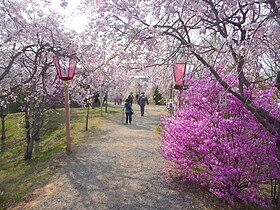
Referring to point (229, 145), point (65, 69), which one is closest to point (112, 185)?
point (229, 145)

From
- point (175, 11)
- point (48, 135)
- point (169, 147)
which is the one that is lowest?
point (48, 135)

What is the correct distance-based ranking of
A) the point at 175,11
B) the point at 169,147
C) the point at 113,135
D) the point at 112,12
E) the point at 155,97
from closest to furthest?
the point at 175,11 < the point at 112,12 < the point at 169,147 < the point at 113,135 < the point at 155,97

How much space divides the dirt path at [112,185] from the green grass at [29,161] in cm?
59

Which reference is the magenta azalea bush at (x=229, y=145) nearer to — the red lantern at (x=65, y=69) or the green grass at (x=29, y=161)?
the green grass at (x=29, y=161)

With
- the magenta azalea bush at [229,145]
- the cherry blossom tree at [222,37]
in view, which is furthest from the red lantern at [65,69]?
the magenta azalea bush at [229,145]

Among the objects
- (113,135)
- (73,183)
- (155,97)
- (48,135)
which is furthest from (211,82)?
(155,97)

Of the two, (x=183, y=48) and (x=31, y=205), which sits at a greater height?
(x=183, y=48)

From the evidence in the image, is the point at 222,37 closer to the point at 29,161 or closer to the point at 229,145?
the point at 229,145

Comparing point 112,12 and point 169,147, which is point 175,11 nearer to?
point 112,12

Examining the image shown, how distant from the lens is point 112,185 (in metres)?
4.56

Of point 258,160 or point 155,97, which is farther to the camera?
point 155,97

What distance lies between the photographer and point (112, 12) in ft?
13.7

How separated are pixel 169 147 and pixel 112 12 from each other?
2.83 metres

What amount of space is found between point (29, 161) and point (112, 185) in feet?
17.3
